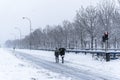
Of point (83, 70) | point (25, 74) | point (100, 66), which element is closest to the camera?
point (25, 74)

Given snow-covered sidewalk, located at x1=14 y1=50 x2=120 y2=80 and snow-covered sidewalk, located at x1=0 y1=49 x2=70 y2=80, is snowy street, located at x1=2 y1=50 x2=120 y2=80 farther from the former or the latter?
snow-covered sidewalk, located at x1=0 y1=49 x2=70 y2=80

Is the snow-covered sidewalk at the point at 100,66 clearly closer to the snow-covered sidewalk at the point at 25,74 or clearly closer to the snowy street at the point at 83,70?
the snowy street at the point at 83,70

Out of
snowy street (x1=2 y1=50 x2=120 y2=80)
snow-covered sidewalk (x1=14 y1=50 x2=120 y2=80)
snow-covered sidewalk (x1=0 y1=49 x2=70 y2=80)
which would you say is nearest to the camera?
snow-covered sidewalk (x1=0 y1=49 x2=70 y2=80)

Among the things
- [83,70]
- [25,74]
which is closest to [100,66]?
[83,70]

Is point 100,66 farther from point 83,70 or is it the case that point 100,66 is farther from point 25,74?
point 25,74

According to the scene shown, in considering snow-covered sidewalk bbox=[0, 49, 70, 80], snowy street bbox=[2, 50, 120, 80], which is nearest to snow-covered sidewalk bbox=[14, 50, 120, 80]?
snowy street bbox=[2, 50, 120, 80]

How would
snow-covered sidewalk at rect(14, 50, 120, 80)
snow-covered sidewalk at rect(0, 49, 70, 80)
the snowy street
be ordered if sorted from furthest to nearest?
1. snow-covered sidewalk at rect(14, 50, 120, 80)
2. the snowy street
3. snow-covered sidewalk at rect(0, 49, 70, 80)

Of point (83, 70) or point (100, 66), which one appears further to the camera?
point (100, 66)

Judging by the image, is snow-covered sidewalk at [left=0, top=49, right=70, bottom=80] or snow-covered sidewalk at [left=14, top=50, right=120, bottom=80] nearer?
snow-covered sidewalk at [left=0, top=49, right=70, bottom=80]

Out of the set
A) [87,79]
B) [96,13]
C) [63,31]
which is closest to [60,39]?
[63,31]

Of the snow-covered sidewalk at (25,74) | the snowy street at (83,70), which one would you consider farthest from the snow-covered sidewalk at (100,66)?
the snow-covered sidewalk at (25,74)

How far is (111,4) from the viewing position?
48812 mm

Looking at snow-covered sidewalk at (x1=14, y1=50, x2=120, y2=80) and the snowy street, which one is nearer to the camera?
the snowy street

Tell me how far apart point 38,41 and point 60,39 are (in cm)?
4224
